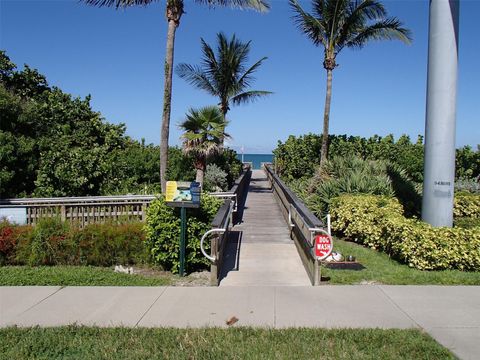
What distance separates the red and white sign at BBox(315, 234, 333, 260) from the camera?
268 inches

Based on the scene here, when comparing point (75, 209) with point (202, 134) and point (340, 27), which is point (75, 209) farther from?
point (340, 27)

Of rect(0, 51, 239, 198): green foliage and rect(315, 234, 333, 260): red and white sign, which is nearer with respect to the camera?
rect(315, 234, 333, 260): red and white sign

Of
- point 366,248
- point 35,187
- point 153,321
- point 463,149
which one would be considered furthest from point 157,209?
point 463,149

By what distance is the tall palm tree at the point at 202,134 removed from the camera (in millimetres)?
15461

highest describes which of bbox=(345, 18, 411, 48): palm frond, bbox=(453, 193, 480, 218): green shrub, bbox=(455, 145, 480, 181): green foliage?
bbox=(345, 18, 411, 48): palm frond

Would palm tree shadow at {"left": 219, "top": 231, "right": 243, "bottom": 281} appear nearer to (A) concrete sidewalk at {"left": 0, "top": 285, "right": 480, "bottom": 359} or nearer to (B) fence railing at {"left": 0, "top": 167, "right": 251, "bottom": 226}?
(A) concrete sidewalk at {"left": 0, "top": 285, "right": 480, "bottom": 359}

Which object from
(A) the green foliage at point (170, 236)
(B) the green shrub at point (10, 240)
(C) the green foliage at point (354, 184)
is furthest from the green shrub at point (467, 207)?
(B) the green shrub at point (10, 240)

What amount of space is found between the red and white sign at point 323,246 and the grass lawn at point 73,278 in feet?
7.77

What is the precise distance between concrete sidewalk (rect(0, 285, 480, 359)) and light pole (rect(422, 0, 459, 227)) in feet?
7.66

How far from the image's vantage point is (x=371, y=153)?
2125 cm

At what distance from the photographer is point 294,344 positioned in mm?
4535

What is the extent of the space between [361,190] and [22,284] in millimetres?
8566

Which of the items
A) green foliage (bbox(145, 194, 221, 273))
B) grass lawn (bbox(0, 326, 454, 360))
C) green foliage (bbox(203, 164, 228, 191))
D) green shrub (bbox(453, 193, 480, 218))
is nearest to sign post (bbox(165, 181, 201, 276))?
green foliage (bbox(145, 194, 221, 273))

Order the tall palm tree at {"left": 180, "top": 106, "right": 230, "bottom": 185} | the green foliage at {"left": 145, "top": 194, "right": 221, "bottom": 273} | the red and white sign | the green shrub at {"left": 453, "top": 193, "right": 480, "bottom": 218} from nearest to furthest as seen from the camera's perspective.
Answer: the red and white sign < the green foliage at {"left": 145, "top": 194, "right": 221, "bottom": 273} < the green shrub at {"left": 453, "top": 193, "right": 480, "bottom": 218} < the tall palm tree at {"left": 180, "top": 106, "right": 230, "bottom": 185}
